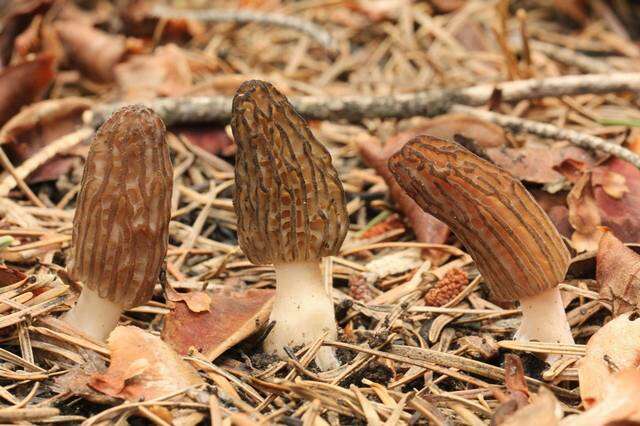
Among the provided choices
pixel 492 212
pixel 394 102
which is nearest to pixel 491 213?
pixel 492 212

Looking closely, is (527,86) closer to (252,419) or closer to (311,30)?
(311,30)

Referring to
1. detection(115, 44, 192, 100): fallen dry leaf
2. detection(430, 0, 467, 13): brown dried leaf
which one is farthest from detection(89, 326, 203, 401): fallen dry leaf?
detection(430, 0, 467, 13): brown dried leaf

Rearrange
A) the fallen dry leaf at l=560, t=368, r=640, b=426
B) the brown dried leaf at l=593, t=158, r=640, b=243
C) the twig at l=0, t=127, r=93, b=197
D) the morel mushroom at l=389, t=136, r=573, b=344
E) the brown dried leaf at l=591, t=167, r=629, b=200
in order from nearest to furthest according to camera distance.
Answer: the fallen dry leaf at l=560, t=368, r=640, b=426
the morel mushroom at l=389, t=136, r=573, b=344
the brown dried leaf at l=593, t=158, r=640, b=243
the brown dried leaf at l=591, t=167, r=629, b=200
the twig at l=0, t=127, r=93, b=197

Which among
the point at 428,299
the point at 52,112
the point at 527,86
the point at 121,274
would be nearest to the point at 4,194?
the point at 52,112

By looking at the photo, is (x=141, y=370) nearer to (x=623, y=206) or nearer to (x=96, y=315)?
(x=96, y=315)

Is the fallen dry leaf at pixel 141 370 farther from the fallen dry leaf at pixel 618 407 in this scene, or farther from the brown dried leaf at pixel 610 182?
the brown dried leaf at pixel 610 182

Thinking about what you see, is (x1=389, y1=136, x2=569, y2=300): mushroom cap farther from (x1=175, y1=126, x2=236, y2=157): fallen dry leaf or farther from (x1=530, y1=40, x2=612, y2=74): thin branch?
(x1=530, y1=40, x2=612, y2=74): thin branch

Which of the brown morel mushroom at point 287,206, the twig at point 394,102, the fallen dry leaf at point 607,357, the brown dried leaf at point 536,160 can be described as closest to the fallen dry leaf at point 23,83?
the twig at point 394,102
